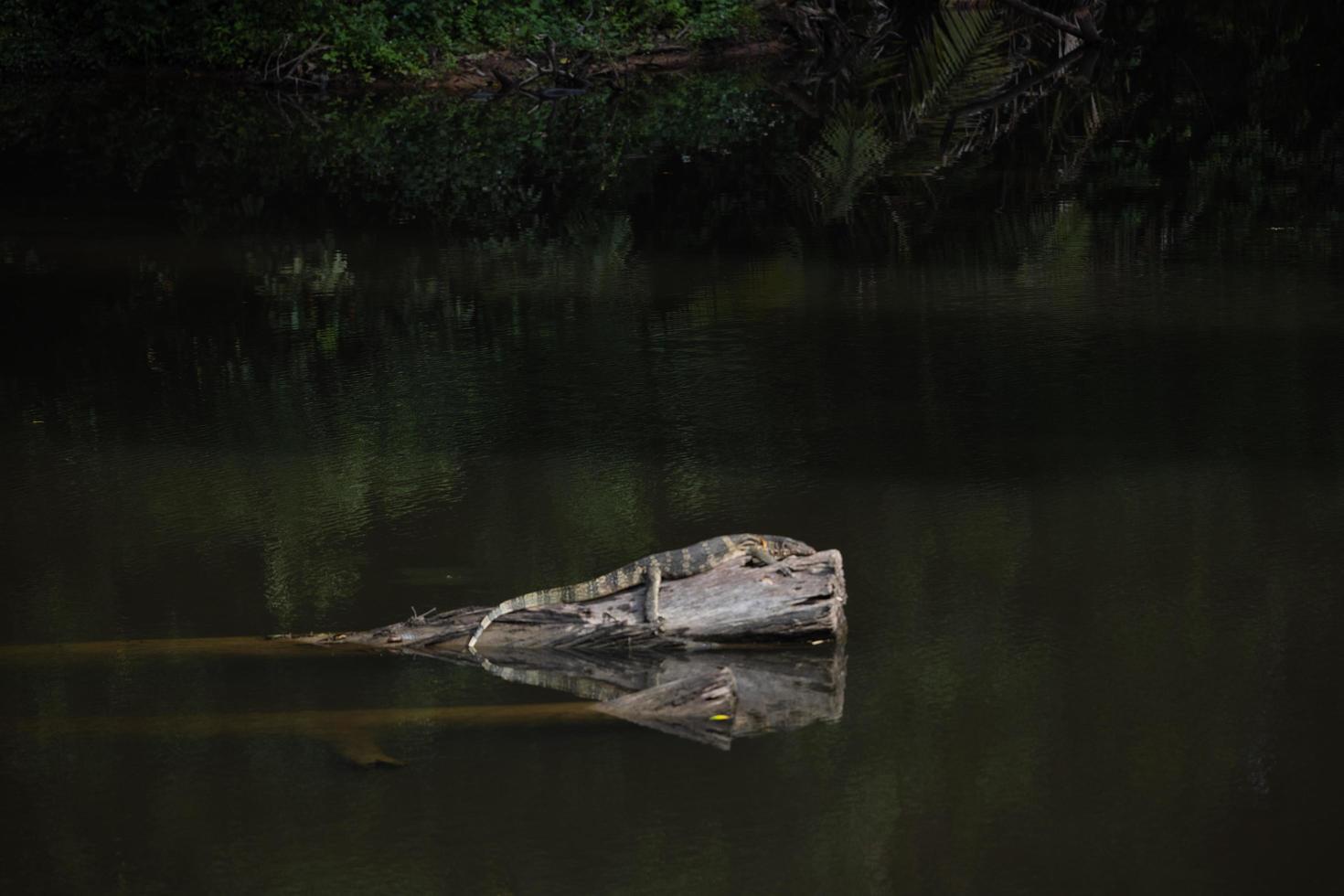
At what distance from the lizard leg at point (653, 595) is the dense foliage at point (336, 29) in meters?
19.8

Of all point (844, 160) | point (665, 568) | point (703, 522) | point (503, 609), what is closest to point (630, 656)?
point (665, 568)

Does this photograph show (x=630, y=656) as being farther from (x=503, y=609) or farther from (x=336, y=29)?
(x=336, y=29)

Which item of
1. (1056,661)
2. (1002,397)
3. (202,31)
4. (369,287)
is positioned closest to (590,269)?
(369,287)

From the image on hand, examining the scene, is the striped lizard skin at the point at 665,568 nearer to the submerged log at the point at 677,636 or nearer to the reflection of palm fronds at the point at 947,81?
the submerged log at the point at 677,636

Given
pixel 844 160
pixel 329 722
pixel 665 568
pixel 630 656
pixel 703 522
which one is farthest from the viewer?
pixel 844 160

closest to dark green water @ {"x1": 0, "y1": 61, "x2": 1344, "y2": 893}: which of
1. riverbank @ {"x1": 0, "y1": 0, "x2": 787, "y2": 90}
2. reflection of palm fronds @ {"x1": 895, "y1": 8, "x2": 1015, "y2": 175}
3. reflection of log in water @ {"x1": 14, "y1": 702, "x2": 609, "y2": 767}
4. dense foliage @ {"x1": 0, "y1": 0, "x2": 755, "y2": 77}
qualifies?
reflection of log in water @ {"x1": 14, "y1": 702, "x2": 609, "y2": 767}

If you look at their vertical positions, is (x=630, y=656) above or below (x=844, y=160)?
below

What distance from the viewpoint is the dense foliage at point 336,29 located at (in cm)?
2461

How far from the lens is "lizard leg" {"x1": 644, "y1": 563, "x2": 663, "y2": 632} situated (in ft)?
18.3

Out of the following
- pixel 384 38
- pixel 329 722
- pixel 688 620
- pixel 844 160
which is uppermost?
pixel 384 38

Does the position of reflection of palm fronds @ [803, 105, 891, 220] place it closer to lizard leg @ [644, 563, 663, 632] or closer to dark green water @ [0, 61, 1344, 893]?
dark green water @ [0, 61, 1344, 893]

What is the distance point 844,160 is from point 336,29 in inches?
440

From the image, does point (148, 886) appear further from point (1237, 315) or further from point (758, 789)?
point (1237, 315)

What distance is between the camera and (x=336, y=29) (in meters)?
24.6
